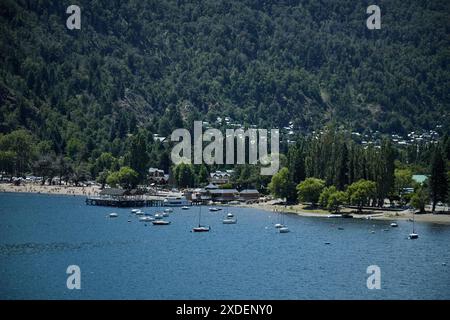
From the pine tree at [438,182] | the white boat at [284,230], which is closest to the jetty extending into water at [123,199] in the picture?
the pine tree at [438,182]

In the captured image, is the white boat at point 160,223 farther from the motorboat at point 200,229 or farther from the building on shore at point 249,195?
the building on shore at point 249,195

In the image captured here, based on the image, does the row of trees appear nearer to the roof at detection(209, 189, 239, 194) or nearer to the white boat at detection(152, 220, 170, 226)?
the roof at detection(209, 189, 239, 194)

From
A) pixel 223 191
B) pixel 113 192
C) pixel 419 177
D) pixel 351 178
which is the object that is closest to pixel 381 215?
pixel 351 178

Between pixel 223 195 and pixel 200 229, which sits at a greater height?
pixel 223 195

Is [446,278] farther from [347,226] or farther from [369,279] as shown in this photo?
[347,226]

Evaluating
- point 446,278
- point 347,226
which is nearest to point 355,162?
point 347,226

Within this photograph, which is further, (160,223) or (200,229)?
(160,223)

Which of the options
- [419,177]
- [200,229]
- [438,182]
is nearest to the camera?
[200,229]

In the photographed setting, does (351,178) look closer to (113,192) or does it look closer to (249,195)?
(249,195)

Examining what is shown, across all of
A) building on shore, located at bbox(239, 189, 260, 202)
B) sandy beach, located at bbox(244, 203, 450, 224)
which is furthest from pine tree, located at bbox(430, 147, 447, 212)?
building on shore, located at bbox(239, 189, 260, 202)
